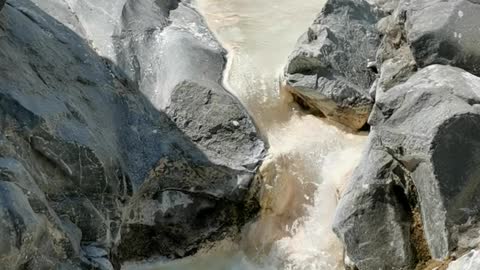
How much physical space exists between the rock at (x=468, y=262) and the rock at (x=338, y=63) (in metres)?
3.14

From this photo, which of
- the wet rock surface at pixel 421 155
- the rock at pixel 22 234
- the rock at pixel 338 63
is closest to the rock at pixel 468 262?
the wet rock surface at pixel 421 155

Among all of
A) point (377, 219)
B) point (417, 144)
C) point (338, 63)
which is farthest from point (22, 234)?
point (338, 63)

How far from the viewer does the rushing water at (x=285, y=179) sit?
28.7 ft

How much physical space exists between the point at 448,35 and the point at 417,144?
5.56ft

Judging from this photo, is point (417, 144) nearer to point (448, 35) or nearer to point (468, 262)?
point (468, 262)

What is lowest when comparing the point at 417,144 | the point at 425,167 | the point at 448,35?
the point at 425,167

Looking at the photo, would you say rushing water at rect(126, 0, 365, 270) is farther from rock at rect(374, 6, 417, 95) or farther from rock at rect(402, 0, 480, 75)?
rock at rect(402, 0, 480, 75)

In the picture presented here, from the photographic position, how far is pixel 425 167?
7227mm

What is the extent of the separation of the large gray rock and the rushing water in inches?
29.0

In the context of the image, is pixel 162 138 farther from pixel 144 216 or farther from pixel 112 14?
pixel 112 14

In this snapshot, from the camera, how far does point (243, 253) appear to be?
29.3ft

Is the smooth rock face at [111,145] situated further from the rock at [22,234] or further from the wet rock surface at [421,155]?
the wet rock surface at [421,155]

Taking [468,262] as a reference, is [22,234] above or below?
above

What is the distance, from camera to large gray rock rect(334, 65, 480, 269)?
7145 millimetres
